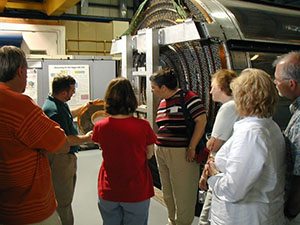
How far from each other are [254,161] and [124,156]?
679mm

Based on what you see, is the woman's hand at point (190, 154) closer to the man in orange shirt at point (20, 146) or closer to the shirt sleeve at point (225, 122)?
the shirt sleeve at point (225, 122)

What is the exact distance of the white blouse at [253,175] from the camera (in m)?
1.28

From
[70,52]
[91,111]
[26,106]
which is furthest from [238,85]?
[70,52]

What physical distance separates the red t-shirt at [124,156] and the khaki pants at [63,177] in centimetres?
51

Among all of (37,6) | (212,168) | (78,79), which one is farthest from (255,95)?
(37,6)

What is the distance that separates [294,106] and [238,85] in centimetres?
29

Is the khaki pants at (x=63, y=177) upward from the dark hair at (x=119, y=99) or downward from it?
downward

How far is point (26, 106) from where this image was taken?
4.55ft

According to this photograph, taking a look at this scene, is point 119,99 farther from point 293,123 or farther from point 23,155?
point 293,123

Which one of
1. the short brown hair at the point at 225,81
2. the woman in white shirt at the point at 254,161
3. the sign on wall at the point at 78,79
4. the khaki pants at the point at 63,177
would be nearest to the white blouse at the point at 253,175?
the woman in white shirt at the point at 254,161

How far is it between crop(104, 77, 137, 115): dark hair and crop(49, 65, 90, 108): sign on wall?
422cm

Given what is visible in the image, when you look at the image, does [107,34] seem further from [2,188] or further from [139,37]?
[2,188]

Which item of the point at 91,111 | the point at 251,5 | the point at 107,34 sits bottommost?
the point at 91,111

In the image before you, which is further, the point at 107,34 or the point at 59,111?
the point at 107,34
